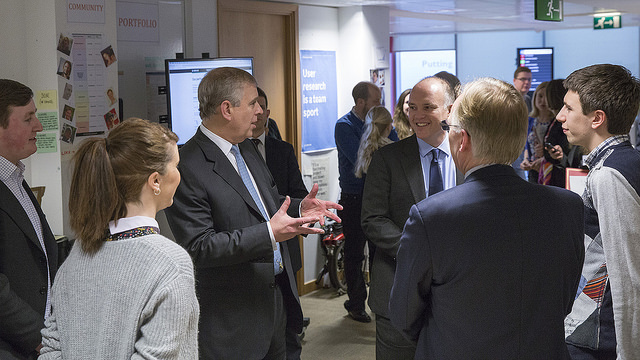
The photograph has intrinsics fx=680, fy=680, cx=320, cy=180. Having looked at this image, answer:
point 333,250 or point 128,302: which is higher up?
point 128,302

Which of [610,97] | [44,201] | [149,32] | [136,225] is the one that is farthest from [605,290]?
[149,32]

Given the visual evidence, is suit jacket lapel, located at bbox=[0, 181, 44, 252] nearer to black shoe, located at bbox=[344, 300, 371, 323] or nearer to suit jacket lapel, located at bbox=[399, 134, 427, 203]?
suit jacket lapel, located at bbox=[399, 134, 427, 203]

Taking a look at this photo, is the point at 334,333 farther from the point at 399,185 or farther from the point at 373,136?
the point at 399,185

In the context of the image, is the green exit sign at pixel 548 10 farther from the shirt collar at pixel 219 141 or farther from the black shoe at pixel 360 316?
the shirt collar at pixel 219 141

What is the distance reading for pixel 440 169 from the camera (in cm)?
288

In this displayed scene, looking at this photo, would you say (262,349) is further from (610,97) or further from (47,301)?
(610,97)

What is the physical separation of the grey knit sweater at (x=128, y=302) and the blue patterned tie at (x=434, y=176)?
1453 millimetres

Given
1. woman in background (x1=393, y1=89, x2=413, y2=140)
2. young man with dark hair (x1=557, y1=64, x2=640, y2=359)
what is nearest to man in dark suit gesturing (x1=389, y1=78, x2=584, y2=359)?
young man with dark hair (x1=557, y1=64, x2=640, y2=359)

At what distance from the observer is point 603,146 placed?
2.35 meters

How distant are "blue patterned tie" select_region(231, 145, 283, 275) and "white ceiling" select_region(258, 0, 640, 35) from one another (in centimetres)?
373

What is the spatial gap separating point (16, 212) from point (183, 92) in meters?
2.31

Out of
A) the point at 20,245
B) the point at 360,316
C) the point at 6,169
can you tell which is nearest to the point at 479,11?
the point at 360,316

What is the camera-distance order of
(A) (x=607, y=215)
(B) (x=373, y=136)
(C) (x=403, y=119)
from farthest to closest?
(B) (x=373, y=136)
(C) (x=403, y=119)
(A) (x=607, y=215)

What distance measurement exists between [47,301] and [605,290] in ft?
6.70
